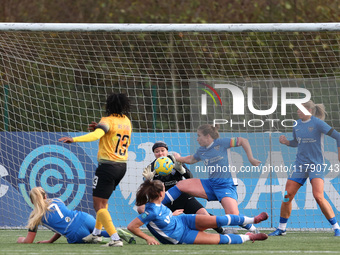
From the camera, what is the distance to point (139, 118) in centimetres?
1188

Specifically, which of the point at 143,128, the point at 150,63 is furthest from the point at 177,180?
the point at 150,63

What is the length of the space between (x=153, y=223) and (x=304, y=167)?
2.67 metres

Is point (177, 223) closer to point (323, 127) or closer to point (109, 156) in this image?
point (109, 156)

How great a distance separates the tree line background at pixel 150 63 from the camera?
11.8 metres

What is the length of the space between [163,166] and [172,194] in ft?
1.21

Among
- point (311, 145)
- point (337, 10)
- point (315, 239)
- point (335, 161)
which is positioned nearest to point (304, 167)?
point (311, 145)

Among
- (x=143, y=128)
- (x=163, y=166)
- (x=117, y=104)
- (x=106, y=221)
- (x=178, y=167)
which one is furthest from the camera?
(x=143, y=128)

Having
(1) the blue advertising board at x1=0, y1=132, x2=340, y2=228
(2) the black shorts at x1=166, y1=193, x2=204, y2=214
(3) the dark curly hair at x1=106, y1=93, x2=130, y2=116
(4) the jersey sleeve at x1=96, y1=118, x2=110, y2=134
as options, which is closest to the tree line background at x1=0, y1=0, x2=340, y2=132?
(1) the blue advertising board at x1=0, y1=132, x2=340, y2=228

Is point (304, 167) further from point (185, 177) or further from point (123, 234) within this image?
point (123, 234)

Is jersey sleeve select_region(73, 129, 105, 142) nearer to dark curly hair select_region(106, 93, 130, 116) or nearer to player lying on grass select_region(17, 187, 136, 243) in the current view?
dark curly hair select_region(106, 93, 130, 116)

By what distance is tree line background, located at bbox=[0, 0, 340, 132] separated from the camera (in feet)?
38.6

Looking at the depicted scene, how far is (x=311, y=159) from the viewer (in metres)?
9.52

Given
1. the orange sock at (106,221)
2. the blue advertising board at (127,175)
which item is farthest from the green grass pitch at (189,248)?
the blue advertising board at (127,175)

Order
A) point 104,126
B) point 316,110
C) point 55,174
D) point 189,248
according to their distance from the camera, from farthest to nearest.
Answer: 1. point 55,174
2. point 316,110
3. point 104,126
4. point 189,248
